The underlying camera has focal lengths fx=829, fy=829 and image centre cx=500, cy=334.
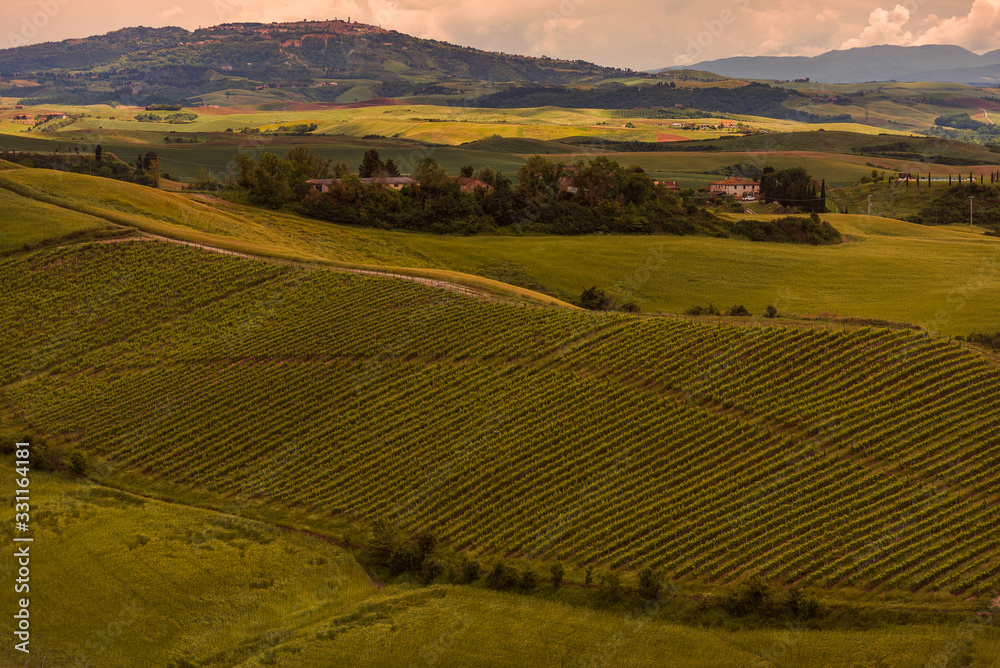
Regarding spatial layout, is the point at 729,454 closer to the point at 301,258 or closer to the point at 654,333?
the point at 654,333

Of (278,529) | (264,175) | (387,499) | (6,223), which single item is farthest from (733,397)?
(264,175)

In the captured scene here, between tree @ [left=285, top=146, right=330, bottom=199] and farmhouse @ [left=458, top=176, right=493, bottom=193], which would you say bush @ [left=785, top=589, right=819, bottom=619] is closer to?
farmhouse @ [left=458, top=176, right=493, bottom=193]

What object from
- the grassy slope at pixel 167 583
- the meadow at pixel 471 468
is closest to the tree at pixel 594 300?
the meadow at pixel 471 468

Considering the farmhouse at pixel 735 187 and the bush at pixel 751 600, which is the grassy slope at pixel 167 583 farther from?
the farmhouse at pixel 735 187

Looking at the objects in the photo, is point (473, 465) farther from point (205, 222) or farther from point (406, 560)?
point (205, 222)

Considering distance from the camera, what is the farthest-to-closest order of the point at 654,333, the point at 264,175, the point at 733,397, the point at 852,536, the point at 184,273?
the point at 264,175
the point at 184,273
the point at 654,333
the point at 733,397
the point at 852,536

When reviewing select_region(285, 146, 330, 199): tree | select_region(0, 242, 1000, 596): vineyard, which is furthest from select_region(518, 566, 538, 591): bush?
select_region(285, 146, 330, 199): tree

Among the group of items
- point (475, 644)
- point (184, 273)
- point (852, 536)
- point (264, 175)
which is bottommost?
point (475, 644)
